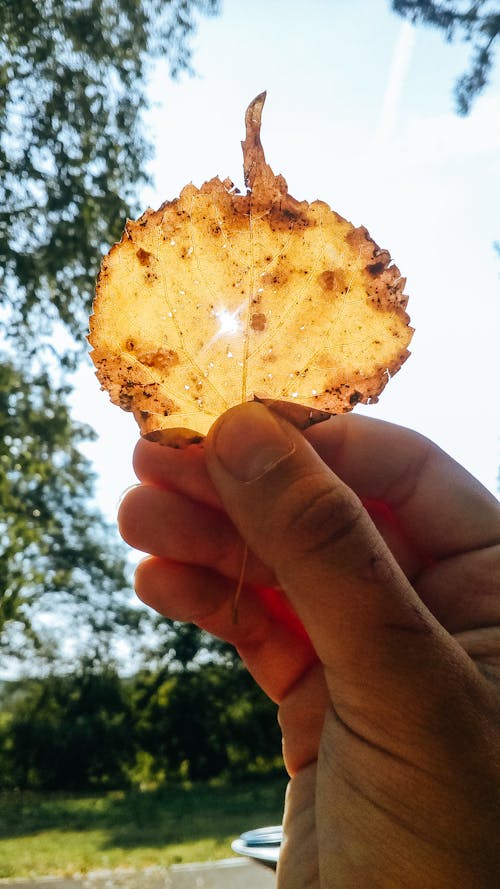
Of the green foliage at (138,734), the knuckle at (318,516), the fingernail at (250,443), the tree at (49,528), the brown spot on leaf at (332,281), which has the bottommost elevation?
the knuckle at (318,516)

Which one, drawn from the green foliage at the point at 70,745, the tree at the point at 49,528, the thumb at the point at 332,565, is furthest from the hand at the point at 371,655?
the green foliage at the point at 70,745

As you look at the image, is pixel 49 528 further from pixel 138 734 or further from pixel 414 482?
pixel 414 482

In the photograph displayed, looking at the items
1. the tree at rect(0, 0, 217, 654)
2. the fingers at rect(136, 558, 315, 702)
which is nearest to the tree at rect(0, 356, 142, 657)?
the tree at rect(0, 0, 217, 654)

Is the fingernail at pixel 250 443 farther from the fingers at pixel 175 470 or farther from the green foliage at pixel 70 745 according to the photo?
the green foliage at pixel 70 745

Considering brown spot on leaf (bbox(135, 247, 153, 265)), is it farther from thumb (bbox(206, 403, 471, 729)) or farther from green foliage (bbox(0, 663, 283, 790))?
green foliage (bbox(0, 663, 283, 790))

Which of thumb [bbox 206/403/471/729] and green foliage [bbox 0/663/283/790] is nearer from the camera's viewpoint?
thumb [bbox 206/403/471/729]
